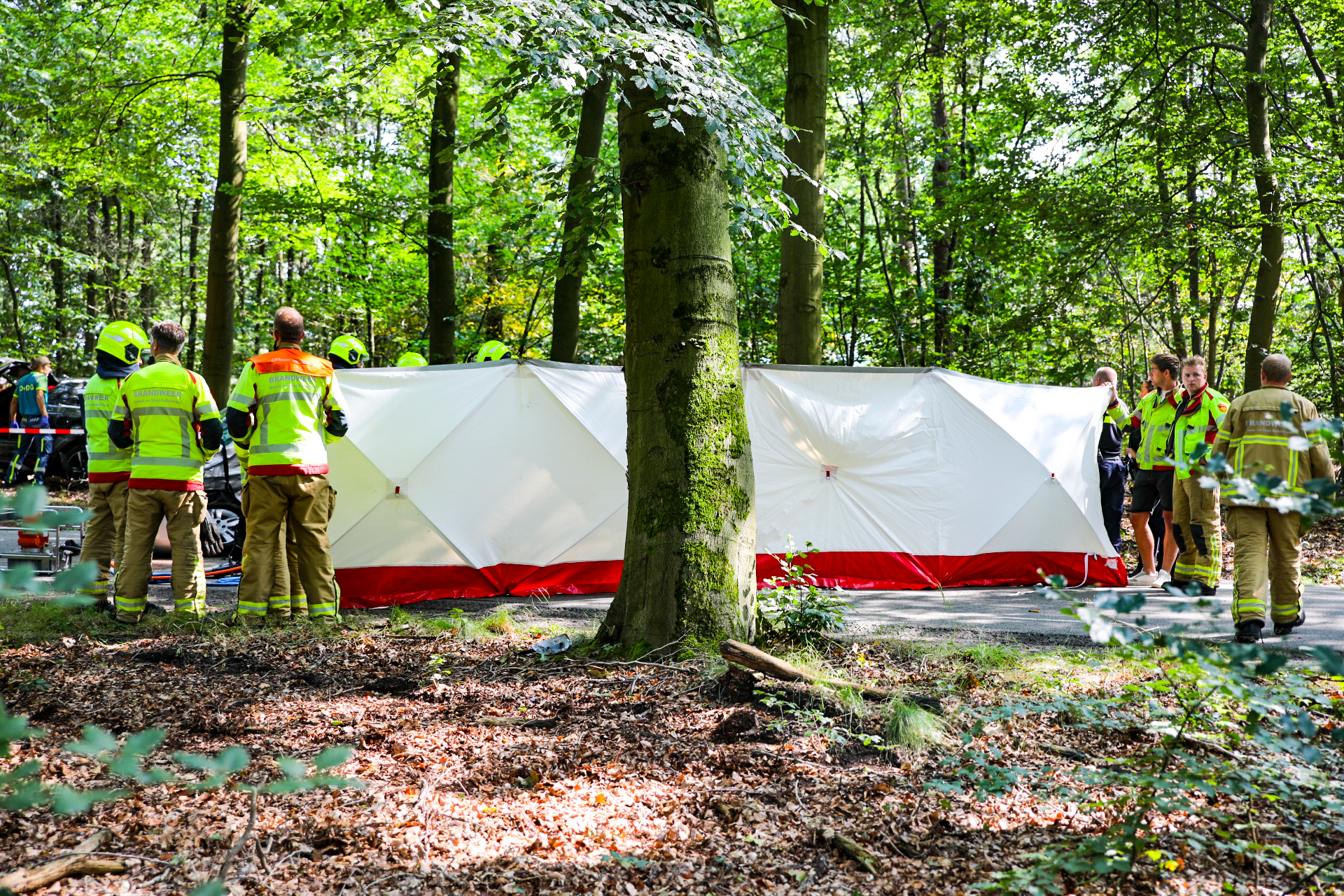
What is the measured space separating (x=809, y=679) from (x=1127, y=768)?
5.55 ft

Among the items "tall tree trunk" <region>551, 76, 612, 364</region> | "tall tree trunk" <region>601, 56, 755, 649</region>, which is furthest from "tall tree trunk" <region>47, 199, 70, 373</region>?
"tall tree trunk" <region>601, 56, 755, 649</region>

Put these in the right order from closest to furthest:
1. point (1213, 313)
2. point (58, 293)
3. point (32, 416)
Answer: point (32, 416) → point (1213, 313) → point (58, 293)

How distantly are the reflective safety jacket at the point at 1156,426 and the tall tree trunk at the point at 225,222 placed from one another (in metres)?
11.0

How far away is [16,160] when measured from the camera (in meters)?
17.7

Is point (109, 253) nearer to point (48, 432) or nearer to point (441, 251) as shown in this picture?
point (48, 432)

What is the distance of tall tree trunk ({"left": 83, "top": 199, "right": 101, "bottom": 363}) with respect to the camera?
24.8m

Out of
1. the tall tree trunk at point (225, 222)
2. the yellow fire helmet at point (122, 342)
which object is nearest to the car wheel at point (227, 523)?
the yellow fire helmet at point (122, 342)

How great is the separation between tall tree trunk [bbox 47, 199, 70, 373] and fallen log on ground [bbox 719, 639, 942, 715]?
25.2 m

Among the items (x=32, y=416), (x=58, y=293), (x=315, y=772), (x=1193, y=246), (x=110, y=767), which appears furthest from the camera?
(x=58, y=293)

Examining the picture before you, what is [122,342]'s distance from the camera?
679cm

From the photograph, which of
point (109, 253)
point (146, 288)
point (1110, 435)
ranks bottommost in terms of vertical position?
point (1110, 435)

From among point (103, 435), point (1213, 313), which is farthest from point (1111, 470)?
point (103, 435)

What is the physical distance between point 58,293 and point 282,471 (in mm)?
26220

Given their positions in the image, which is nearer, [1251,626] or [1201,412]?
[1251,626]
